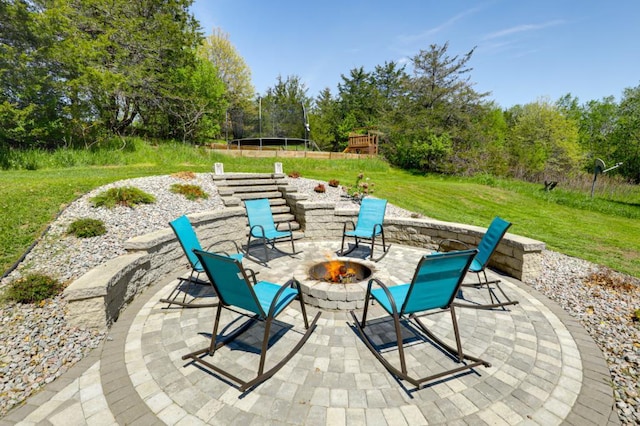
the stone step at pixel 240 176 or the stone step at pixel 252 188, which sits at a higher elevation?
the stone step at pixel 240 176

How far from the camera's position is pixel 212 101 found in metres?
21.7

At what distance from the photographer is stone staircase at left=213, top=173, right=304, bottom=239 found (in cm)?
776

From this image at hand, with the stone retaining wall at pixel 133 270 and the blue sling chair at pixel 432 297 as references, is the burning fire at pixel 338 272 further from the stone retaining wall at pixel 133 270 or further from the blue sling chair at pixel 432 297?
the stone retaining wall at pixel 133 270

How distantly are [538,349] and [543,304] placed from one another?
1.25 metres

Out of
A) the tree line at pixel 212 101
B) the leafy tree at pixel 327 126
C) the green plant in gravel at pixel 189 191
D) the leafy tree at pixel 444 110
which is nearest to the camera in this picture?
the green plant in gravel at pixel 189 191

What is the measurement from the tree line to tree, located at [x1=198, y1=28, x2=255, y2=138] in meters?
0.12

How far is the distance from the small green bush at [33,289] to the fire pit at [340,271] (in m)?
3.37

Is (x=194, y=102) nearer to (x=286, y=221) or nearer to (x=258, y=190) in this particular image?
(x=258, y=190)

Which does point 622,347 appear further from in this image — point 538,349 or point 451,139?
point 451,139

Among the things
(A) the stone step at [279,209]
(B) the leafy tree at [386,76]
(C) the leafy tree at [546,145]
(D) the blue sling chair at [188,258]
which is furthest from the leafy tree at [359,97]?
(D) the blue sling chair at [188,258]

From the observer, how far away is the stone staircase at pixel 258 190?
7.76 metres

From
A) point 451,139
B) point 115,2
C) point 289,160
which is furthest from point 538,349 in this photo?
point 115,2

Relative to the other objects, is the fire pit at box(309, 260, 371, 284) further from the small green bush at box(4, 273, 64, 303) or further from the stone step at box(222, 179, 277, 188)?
the stone step at box(222, 179, 277, 188)

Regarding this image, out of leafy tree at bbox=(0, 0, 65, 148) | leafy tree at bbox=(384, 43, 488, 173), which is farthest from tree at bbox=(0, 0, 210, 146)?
leafy tree at bbox=(384, 43, 488, 173)
